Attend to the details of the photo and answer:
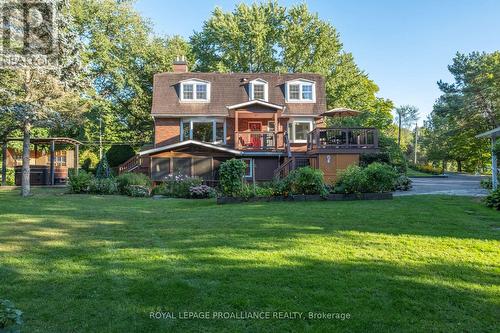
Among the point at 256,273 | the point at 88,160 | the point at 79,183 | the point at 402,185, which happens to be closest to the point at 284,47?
the point at 402,185

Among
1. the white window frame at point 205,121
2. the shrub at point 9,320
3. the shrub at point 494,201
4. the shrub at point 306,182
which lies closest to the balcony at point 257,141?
the white window frame at point 205,121

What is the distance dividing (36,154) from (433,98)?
156 ft

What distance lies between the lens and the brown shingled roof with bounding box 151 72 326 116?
24.3m

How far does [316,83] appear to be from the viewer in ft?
85.6

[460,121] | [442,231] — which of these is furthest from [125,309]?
[460,121]

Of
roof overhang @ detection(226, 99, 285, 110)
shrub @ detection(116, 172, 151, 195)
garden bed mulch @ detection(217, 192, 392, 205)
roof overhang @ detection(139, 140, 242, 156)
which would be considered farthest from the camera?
roof overhang @ detection(226, 99, 285, 110)

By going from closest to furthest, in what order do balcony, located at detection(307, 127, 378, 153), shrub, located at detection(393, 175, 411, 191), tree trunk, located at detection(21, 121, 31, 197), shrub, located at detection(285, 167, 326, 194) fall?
shrub, located at detection(285, 167, 326, 194), tree trunk, located at detection(21, 121, 31, 197), shrub, located at detection(393, 175, 411, 191), balcony, located at detection(307, 127, 378, 153)

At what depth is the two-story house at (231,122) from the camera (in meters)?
21.8

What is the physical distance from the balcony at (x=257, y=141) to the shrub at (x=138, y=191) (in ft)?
24.0

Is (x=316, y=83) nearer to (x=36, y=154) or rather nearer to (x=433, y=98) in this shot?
(x=36, y=154)

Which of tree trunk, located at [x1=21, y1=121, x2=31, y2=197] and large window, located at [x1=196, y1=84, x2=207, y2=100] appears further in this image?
large window, located at [x1=196, y1=84, x2=207, y2=100]

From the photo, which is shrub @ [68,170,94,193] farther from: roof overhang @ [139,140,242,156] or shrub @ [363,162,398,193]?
shrub @ [363,162,398,193]

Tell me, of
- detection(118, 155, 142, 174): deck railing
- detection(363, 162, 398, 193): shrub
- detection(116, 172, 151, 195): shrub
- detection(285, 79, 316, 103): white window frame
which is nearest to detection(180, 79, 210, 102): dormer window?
detection(118, 155, 142, 174): deck railing

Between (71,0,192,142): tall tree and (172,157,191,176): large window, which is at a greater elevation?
(71,0,192,142): tall tree
